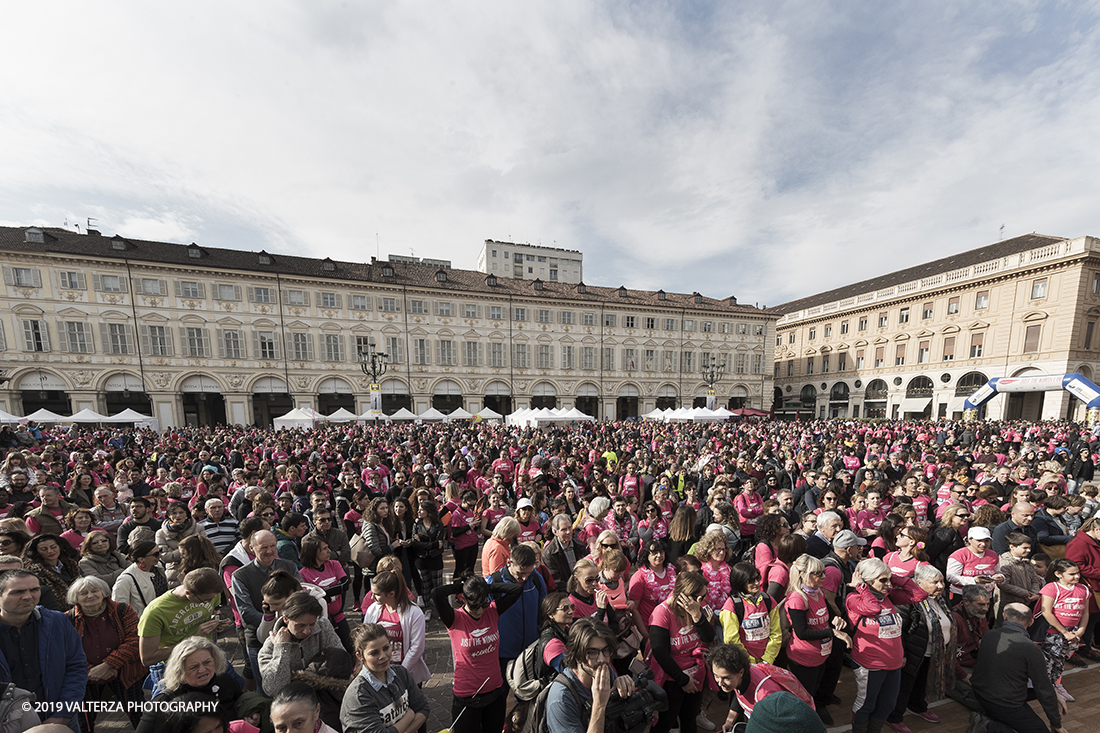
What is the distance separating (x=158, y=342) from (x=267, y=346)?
623cm

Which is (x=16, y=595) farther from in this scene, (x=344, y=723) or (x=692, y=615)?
(x=692, y=615)

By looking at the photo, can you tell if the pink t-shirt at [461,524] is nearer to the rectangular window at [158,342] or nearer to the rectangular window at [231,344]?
the rectangular window at [231,344]

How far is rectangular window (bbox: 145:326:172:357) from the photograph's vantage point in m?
27.5

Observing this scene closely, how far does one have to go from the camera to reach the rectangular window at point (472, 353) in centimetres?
3438

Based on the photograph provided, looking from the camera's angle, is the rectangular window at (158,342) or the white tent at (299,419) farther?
the rectangular window at (158,342)

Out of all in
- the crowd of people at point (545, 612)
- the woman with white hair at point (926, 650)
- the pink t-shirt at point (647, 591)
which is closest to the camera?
the crowd of people at point (545, 612)

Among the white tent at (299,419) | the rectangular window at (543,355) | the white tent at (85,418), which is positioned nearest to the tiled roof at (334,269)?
the rectangular window at (543,355)

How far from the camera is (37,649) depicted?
256 cm

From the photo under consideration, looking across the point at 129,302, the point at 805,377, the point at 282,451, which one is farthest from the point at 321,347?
the point at 805,377

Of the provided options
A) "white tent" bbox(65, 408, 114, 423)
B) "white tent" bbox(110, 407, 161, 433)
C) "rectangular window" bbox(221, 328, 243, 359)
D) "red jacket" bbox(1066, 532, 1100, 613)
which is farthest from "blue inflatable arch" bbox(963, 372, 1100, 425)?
"rectangular window" bbox(221, 328, 243, 359)

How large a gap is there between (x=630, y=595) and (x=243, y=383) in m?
34.2

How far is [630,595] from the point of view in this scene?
359cm

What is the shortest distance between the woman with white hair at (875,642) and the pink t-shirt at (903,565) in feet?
1.22

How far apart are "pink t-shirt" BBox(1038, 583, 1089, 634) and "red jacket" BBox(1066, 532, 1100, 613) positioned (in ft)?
1.88
